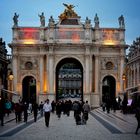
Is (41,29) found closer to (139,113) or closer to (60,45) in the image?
(60,45)

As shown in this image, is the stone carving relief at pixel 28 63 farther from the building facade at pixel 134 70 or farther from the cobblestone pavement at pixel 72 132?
the cobblestone pavement at pixel 72 132

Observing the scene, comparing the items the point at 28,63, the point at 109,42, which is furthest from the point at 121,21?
the point at 28,63

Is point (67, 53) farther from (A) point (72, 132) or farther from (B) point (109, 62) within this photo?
(A) point (72, 132)

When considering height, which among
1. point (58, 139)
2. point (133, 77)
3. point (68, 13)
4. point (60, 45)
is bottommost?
point (58, 139)

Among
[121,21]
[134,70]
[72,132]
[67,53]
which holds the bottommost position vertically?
[72,132]

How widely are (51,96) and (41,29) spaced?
424 inches

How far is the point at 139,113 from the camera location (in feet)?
73.0

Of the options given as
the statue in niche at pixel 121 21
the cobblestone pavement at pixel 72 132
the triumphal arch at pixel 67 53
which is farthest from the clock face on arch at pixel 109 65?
the cobblestone pavement at pixel 72 132

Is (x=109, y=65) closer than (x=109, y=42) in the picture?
No

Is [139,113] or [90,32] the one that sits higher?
[90,32]

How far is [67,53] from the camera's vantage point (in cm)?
7194

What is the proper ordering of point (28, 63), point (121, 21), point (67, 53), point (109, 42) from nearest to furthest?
1. point (67, 53)
2. point (109, 42)
3. point (28, 63)
4. point (121, 21)

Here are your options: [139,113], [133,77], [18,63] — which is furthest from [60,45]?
[139,113]

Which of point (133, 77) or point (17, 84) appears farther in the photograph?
point (17, 84)
